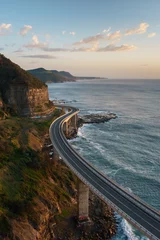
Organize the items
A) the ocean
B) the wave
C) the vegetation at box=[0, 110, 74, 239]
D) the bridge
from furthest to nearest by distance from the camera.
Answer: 1. the ocean
2. the wave
3. the vegetation at box=[0, 110, 74, 239]
4. the bridge

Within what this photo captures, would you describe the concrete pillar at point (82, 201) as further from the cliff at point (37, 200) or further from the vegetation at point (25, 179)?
the vegetation at point (25, 179)

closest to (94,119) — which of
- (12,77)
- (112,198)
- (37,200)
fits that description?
(12,77)

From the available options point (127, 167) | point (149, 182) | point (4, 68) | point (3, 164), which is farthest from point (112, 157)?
point (4, 68)

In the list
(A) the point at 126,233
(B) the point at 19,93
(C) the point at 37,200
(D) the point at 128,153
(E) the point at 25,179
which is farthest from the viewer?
(B) the point at 19,93

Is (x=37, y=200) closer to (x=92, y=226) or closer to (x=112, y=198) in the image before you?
(x=92, y=226)

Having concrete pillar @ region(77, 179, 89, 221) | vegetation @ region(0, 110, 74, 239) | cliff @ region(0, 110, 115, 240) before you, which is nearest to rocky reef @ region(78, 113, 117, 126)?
vegetation @ region(0, 110, 74, 239)

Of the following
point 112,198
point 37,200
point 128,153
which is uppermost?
point 112,198

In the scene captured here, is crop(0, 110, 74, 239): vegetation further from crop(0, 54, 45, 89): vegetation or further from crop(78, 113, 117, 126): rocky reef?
crop(78, 113, 117, 126): rocky reef
